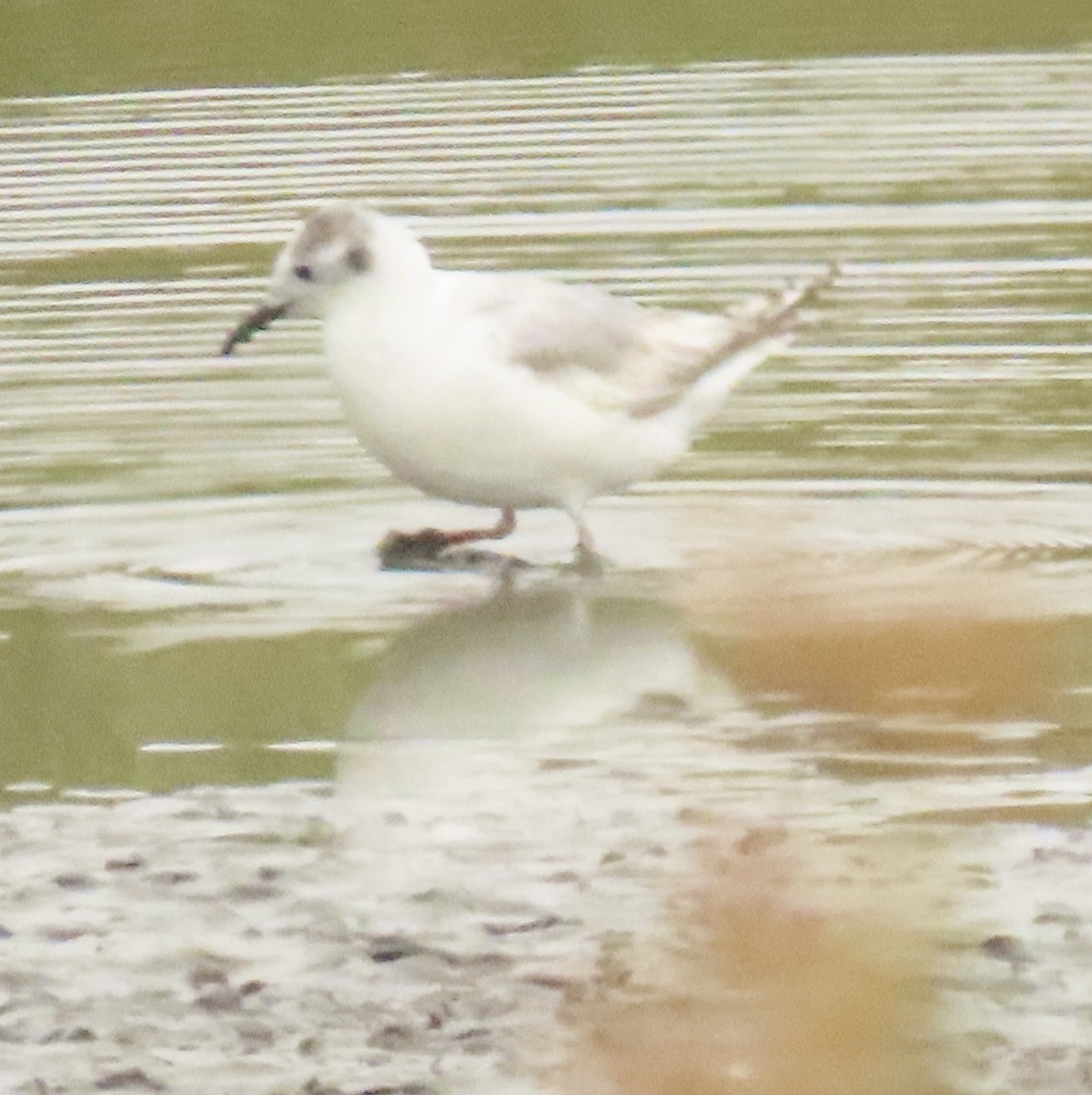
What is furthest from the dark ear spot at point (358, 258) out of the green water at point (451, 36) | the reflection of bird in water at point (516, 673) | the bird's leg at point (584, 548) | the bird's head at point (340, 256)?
the green water at point (451, 36)

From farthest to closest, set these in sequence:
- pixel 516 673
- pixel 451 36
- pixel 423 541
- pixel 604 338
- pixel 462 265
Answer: pixel 451 36 < pixel 462 265 < pixel 604 338 < pixel 423 541 < pixel 516 673

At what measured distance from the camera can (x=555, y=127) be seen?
645 inches

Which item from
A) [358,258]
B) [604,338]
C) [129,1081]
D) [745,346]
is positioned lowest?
[129,1081]

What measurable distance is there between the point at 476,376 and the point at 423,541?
0.63m

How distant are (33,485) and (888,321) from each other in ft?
11.2

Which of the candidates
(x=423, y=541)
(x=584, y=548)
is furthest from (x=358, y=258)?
(x=584, y=548)

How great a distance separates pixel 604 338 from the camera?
9148 millimetres

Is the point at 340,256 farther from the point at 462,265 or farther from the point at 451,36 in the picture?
the point at 451,36

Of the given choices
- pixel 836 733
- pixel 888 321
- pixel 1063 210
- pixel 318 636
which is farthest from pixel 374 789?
pixel 1063 210

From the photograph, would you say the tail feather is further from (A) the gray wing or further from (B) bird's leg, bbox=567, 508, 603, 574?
(B) bird's leg, bbox=567, 508, 603, 574

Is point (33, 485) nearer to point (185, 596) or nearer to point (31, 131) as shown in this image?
point (185, 596)

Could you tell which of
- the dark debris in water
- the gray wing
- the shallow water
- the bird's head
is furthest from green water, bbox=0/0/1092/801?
the dark debris in water

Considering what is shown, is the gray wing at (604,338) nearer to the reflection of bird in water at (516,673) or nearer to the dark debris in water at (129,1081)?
the reflection of bird in water at (516,673)

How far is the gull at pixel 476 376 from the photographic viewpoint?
334 inches
